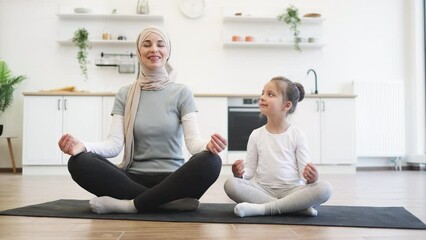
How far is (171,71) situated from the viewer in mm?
2375

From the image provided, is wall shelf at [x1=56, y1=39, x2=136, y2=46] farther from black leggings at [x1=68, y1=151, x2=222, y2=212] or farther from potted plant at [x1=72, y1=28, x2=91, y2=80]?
black leggings at [x1=68, y1=151, x2=222, y2=212]

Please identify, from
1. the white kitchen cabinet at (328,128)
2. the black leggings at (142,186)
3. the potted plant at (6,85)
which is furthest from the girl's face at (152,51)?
the potted plant at (6,85)

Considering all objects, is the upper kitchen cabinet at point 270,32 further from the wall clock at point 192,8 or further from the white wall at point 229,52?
the wall clock at point 192,8

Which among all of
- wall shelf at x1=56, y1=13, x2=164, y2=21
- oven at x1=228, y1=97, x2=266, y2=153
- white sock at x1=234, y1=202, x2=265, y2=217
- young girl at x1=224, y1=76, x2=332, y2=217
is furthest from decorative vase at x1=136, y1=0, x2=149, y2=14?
white sock at x1=234, y1=202, x2=265, y2=217

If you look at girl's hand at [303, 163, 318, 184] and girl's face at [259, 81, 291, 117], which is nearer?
girl's hand at [303, 163, 318, 184]

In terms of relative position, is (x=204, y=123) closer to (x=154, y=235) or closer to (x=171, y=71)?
(x=171, y=71)

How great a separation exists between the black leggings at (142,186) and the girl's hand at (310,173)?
0.35 meters

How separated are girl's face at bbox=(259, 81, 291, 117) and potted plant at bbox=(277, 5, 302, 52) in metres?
3.58

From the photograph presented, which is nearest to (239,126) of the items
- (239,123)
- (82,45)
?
(239,123)

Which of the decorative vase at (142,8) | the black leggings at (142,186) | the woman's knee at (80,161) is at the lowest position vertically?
the black leggings at (142,186)

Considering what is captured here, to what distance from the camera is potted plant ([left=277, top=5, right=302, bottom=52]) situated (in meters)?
5.37

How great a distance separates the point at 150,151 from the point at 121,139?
15cm

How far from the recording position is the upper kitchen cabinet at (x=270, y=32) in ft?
17.8

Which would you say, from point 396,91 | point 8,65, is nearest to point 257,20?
point 396,91
